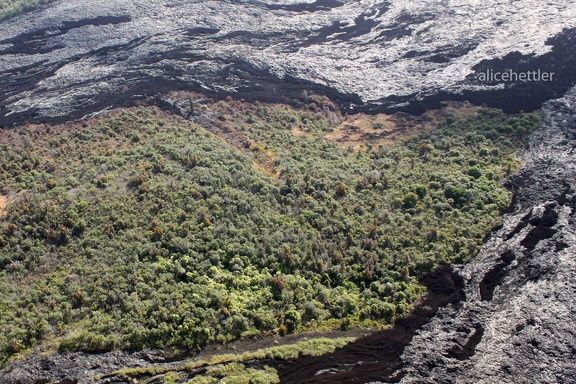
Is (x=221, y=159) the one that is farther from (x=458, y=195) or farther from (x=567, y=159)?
(x=567, y=159)

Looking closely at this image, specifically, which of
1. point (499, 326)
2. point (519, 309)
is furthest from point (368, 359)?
point (519, 309)

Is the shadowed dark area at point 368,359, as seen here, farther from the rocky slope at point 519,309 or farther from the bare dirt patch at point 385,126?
the bare dirt patch at point 385,126

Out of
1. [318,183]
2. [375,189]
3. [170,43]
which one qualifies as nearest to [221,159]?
[318,183]

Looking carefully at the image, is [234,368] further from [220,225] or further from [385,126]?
[385,126]

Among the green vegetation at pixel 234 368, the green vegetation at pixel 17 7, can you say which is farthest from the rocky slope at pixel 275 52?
the green vegetation at pixel 234 368

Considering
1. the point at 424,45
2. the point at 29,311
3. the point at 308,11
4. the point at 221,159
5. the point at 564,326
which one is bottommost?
the point at 564,326
